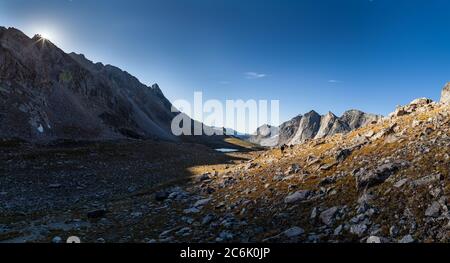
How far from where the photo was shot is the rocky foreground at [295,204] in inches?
465

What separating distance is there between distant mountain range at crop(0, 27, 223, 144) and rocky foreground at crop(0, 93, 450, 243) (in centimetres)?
4536

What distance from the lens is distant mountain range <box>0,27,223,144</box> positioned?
68.6m

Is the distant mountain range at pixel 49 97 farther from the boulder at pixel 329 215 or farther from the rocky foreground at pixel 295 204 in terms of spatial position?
the boulder at pixel 329 215

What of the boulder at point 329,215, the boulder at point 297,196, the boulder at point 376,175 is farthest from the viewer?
the boulder at point 297,196

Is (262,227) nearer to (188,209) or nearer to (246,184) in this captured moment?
(188,209)

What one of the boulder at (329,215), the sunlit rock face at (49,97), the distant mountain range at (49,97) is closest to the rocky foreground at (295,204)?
the boulder at (329,215)

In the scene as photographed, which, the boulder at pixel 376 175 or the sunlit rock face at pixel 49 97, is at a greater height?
the sunlit rock face at pixel 49 97

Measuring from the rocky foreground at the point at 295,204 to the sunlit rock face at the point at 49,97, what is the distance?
45521mm

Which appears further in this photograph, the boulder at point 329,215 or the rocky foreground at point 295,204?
the boulder at point 329,215

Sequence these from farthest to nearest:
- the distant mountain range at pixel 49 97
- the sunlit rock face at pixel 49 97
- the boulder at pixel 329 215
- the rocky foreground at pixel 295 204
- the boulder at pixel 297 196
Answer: the sunlit rock face at pixel 49 97 < the distant mountain range at pixel 49 97 < the boulder at pixel 297 196 < the boulder at pixel 329 215 < the rocky foreground at pixel 295 204

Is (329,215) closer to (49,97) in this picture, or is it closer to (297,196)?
(297,196)

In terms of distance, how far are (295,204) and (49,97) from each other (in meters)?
88.3

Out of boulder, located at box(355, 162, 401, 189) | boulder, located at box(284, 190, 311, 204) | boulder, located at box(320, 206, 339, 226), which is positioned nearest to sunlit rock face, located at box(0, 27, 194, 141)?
boulder, located at box(284, 190, 311, 204)
